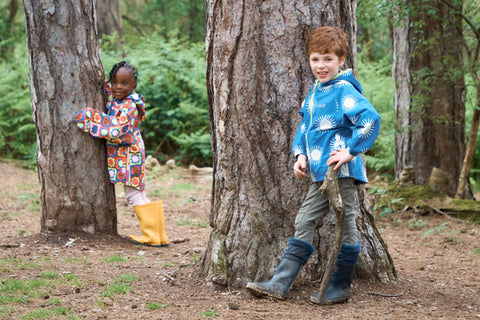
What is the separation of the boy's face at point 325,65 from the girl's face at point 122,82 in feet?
8.37

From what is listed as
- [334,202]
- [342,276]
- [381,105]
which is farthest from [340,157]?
[381,105]

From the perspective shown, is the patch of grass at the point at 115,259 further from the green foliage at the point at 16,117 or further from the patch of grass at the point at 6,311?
the green foliage at the point at 16,117

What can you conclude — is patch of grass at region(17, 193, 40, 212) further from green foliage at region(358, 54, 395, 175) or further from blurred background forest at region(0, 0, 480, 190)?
green foliage at region(358, 54, 395, 175)

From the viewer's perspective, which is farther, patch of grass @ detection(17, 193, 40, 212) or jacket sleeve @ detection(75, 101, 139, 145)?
patch of grass @ detection(17, 193, 40, 212)

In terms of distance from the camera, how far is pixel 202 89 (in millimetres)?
12055

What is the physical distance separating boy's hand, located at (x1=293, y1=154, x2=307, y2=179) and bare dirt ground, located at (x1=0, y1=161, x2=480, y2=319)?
34.4 inches

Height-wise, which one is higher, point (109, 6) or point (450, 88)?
point (109, 6)

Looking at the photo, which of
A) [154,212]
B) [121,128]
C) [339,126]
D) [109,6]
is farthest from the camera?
[109,6]

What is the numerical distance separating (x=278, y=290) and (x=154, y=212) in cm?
252

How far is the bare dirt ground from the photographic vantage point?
3170mm

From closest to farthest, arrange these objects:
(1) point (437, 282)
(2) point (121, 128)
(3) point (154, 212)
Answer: (1) point (437, 282) < (2) point (121, 128) < (3) point (154, 212)

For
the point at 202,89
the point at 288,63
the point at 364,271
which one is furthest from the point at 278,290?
the point at 202,89

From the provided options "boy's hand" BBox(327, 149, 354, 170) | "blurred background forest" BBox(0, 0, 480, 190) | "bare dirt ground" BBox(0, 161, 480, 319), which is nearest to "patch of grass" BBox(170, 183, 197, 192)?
"blurred background forest" BBox(0, 0, 480, 190)

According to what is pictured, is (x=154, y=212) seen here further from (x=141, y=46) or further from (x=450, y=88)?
(x=141, y=46)
